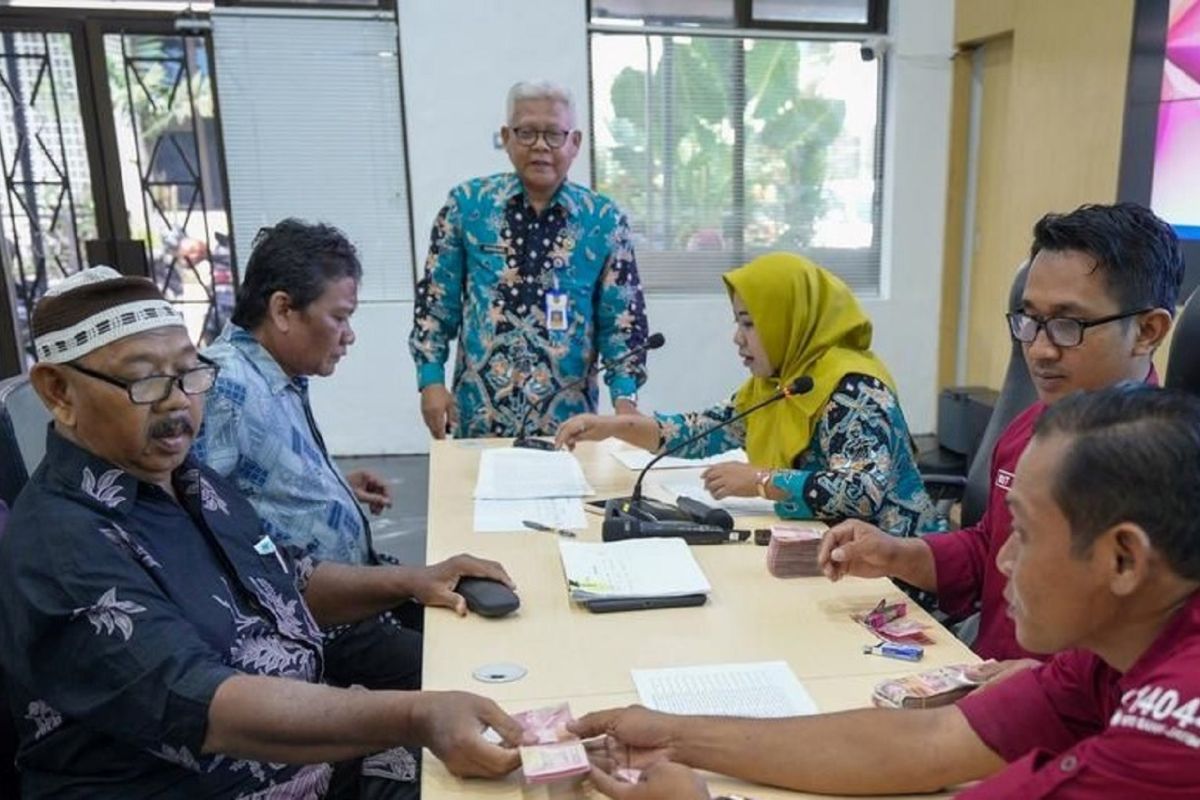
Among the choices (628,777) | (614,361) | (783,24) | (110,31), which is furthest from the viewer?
(783,24)

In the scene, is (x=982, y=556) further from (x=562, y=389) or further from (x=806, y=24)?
(x=806, y=24)

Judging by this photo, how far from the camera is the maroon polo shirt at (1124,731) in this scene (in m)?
0.67

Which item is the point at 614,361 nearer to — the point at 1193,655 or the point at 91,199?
the point at 1193,655

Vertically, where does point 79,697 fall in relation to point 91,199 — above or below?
below

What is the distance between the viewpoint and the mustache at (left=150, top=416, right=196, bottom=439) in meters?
1.15

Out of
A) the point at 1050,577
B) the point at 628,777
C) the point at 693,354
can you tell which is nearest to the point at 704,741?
the point at 628,777

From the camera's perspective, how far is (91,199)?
4.16 metres

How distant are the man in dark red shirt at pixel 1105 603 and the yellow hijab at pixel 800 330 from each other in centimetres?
89

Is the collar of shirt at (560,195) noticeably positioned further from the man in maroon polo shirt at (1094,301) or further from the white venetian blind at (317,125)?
the white venetian blind at (317,125)

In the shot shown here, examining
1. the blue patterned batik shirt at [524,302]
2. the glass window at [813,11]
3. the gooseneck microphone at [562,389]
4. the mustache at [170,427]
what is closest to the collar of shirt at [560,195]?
the blue patterned batik shirt at [524,302]

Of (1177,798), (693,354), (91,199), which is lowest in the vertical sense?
(693,354)

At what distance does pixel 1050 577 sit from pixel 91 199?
4.54 metres

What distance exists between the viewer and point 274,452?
5.24 ft

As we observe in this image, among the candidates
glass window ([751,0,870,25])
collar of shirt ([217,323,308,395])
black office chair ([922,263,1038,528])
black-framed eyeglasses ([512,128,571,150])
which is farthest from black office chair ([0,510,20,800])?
glass window ([751,0,870,25])
